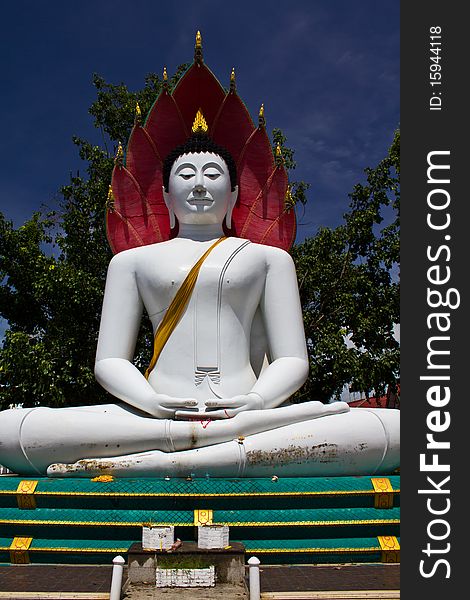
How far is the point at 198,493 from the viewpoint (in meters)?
5.26

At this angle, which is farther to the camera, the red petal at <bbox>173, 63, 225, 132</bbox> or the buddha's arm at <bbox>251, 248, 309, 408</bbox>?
the red petal at <bbox>173, 63, 225, 132</bbox>

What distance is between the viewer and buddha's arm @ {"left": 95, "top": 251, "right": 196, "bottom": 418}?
621 cm

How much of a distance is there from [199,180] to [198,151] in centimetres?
41

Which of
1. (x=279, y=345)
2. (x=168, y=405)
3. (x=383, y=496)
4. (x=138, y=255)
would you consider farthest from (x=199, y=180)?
(x=383, y=496)

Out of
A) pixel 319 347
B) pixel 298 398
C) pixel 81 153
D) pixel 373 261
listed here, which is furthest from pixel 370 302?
pixel 81 153

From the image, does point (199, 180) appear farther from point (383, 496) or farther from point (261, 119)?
point (383, 496)

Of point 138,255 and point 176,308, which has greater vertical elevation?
point 138,255

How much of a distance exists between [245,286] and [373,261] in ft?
20.9

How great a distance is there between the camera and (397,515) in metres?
5.41

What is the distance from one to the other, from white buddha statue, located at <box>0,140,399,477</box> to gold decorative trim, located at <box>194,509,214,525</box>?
19.8 inches

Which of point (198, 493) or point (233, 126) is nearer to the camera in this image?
point (198, 493)

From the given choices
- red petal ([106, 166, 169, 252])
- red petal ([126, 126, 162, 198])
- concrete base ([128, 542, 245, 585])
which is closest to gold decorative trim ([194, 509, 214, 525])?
concrete base ([128, 542, 245, 585])

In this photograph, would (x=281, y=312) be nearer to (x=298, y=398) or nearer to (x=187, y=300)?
(x=187, y=300)

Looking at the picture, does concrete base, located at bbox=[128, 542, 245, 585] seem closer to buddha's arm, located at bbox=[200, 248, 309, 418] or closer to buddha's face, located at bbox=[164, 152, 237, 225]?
buddha's arm, located at bbox=[200, 248, 309, 418]
